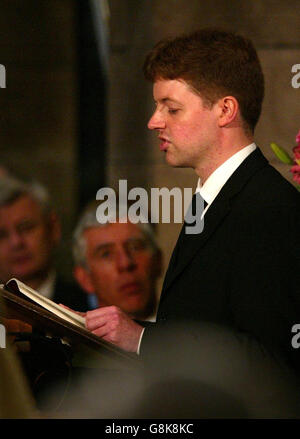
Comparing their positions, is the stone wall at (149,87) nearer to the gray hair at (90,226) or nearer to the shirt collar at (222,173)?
the gray hair at (90,226)

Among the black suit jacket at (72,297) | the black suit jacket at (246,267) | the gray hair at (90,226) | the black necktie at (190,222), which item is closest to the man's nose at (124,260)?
the gray hair at (90,226)

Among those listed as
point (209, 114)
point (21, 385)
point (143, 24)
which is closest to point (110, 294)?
point (143, 24)

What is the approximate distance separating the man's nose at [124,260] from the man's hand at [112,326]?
1.92 m

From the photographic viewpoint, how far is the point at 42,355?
100 inches

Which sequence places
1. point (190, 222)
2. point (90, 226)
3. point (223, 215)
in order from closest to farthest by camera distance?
1. point (223, 215)
2. point (190, 222)
3. point (90, 226)

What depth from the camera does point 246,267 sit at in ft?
8.59

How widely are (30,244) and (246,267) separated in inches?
91.6

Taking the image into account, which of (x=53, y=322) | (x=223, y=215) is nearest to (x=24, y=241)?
(x=223, y=215)

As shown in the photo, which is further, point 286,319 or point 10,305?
point 286,319

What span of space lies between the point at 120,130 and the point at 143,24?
0.55 m

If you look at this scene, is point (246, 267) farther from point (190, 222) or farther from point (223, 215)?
point (190, 222)

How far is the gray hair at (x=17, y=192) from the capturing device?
492 cm

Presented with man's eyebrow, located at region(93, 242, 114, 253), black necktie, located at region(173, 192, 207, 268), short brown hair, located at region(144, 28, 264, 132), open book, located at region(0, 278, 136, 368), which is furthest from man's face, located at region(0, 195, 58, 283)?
open book, located at region(0, 278, 136, 368)
